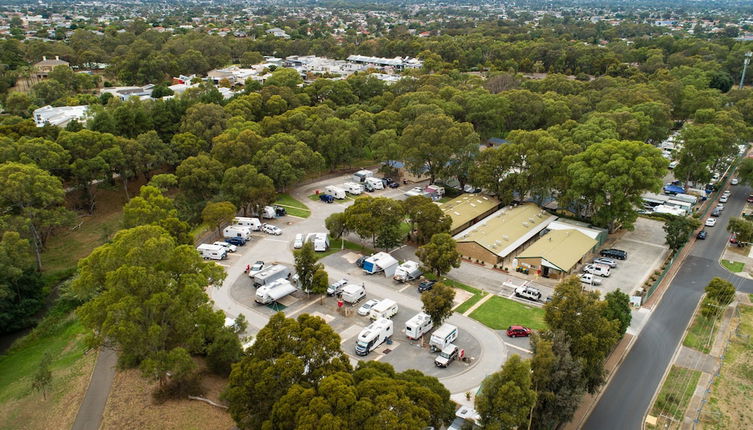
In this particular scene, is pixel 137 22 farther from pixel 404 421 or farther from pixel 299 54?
pixel 404 421

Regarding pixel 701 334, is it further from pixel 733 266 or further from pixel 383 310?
pixel 383 310

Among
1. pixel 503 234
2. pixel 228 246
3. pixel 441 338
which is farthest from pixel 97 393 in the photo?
pixel 503 234

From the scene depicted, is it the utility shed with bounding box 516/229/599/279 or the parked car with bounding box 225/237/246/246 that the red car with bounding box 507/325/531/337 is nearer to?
the utility shed with bounding box 516/229/599/279

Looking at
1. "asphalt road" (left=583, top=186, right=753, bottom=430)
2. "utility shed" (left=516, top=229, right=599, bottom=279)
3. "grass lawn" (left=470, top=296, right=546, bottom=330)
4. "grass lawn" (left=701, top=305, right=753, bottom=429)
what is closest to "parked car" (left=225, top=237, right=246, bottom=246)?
"grass lawn" (left=470, top=296, right=546, bottom=330)

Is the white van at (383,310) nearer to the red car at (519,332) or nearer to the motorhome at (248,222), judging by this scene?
the red car at (519,332)

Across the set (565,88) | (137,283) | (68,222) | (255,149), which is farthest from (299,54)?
(137,283)

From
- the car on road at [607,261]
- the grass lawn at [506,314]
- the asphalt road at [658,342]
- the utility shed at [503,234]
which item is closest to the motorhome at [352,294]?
the grass lawn at [506,314]
